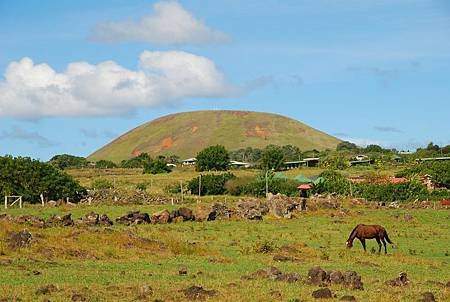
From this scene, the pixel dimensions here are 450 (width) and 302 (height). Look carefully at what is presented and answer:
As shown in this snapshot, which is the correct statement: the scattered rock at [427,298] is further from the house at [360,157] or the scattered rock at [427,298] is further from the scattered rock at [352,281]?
the house at [360,157]

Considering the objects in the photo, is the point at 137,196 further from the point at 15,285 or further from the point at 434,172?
the point at 15,285

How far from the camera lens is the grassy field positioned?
2002cm

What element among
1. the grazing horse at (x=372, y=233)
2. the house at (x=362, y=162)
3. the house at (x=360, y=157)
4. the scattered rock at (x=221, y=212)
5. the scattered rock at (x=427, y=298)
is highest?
the house at (x=360, y=157)

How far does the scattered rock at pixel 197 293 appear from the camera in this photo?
62.1 ft

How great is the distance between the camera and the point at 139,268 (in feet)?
88.8

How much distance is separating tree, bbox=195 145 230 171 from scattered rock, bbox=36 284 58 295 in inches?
5341

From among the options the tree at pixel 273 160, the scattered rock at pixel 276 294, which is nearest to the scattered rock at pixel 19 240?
the scattered rock at pixel 276 294

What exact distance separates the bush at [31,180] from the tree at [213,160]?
227ft

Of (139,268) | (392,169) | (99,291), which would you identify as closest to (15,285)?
(99,291)

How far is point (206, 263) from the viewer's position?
96.1 feet

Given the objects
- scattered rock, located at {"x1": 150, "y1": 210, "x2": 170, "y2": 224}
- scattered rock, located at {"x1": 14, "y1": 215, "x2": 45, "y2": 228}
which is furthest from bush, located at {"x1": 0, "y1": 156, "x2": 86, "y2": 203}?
scattered rock, located at {"x1": 14, "y1": 215, "x2": 45, "y2": 228}

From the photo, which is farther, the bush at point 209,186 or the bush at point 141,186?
the bush at point 209,186

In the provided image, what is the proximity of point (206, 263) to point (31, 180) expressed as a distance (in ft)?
198

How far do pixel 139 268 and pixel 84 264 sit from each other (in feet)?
7.81
